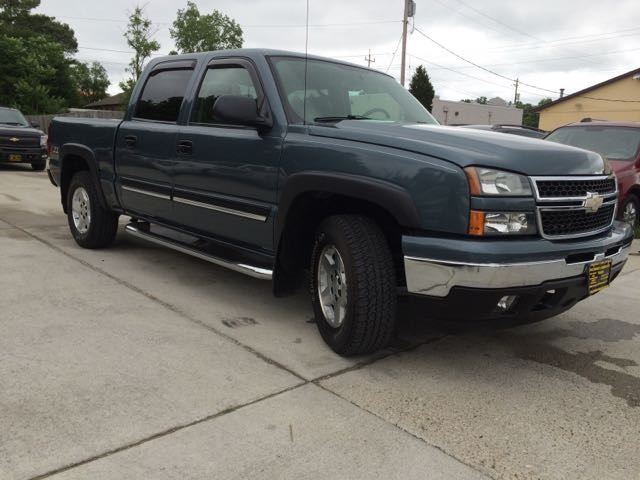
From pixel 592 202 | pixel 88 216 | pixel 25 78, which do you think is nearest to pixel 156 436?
pixel 592 202

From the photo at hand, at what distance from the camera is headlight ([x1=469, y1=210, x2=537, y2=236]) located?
9.17ft

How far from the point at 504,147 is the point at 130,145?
3363 millimetres

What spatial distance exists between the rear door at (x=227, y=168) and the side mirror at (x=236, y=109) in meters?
0.14

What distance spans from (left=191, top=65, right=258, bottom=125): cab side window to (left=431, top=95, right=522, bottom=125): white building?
1527 inches

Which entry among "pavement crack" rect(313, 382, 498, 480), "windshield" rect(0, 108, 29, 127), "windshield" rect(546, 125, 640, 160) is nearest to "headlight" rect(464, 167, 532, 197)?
"pavement crack" rect(313, 382, 498, 480)

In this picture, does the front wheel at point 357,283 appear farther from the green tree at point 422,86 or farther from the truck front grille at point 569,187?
the green tree at point 422,86

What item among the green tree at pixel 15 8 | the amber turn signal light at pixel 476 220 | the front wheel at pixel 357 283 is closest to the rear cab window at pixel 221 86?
the front wheel at pixel 357 283

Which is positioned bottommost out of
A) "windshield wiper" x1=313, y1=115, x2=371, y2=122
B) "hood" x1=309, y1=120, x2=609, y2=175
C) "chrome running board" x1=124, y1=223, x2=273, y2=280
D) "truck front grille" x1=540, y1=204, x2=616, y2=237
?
"chrome running board" x1=124, y1=223, x2=273, y2=280

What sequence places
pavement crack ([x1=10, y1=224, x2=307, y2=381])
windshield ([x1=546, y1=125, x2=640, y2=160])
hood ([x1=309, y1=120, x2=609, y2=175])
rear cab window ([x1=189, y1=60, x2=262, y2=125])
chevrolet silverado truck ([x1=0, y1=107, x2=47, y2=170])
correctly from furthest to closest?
chevrolet silverado truck ([x1=0, y1=107, x2=47, y2=170])
windshield ([x1=546, y1=125, x2=640, y2=160])
rear cab window ([x1=189, y1=60, x2=262, y2=125])
pavement crack ([x1=10, y1=224, x2=307, y2=381])
hood ([x1=309, y1=120, x2=609, y2=175])

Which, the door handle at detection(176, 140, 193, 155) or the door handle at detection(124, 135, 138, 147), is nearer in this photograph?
the door handle at detection(176, 140, 193, 155)

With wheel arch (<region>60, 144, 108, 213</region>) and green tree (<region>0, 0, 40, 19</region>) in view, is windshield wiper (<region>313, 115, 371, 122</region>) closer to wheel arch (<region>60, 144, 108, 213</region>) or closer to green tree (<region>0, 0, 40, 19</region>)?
wheel arch (<region>60, 144, 108, 213</region>)

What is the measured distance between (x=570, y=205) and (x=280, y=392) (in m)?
1.80

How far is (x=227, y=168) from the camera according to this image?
13.3ft

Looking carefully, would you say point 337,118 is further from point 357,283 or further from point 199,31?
point 199,31
